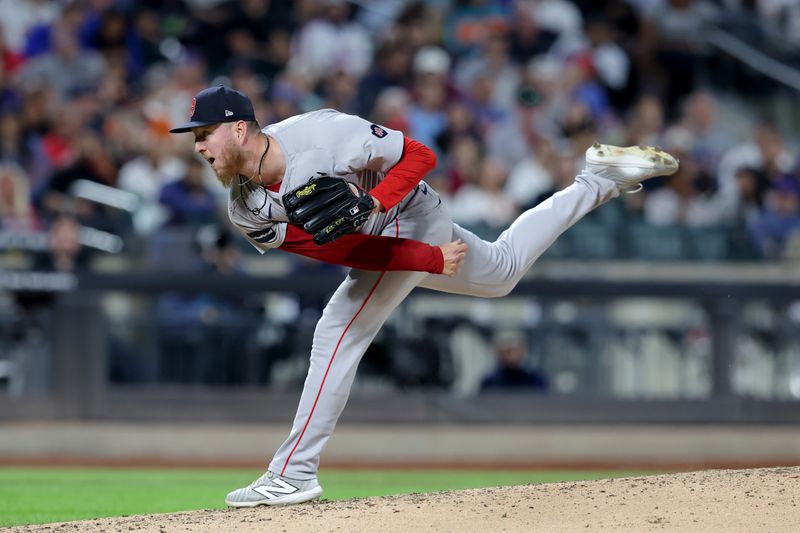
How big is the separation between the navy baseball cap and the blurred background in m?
4.94

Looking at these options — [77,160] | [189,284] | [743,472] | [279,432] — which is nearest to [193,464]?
[279,432]

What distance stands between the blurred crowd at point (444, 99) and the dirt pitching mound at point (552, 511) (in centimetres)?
497

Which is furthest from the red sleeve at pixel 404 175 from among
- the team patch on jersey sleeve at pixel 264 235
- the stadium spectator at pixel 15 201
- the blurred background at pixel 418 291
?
the stadium spectator at pixel 15 201

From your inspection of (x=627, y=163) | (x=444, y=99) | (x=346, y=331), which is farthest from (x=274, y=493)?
(x=444, y=99)

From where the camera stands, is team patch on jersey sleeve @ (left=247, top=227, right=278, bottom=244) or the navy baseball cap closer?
the navy baseball cap

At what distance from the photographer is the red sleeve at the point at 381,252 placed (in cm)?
533

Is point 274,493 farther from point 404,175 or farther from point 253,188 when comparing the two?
point 404,175

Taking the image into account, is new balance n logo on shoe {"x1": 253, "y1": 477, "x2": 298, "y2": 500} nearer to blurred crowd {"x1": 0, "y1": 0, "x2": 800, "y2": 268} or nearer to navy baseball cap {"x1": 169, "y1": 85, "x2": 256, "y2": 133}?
navy baseball cap {"x1": 169, "y1": 85, "x2": 256, "y2": 133}

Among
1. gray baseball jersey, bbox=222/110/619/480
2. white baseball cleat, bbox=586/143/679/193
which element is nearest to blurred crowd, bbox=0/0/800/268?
white baseball cleat, bbox=586/143/679/193

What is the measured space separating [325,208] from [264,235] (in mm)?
539

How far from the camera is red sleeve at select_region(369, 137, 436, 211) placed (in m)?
5.17

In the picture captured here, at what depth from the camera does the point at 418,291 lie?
10.1 m

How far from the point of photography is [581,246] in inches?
425

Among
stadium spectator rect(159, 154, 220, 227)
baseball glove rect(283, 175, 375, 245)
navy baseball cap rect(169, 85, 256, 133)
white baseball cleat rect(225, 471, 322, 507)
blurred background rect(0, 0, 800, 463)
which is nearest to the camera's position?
baseball glove rect(283, 175, 375, 245)
